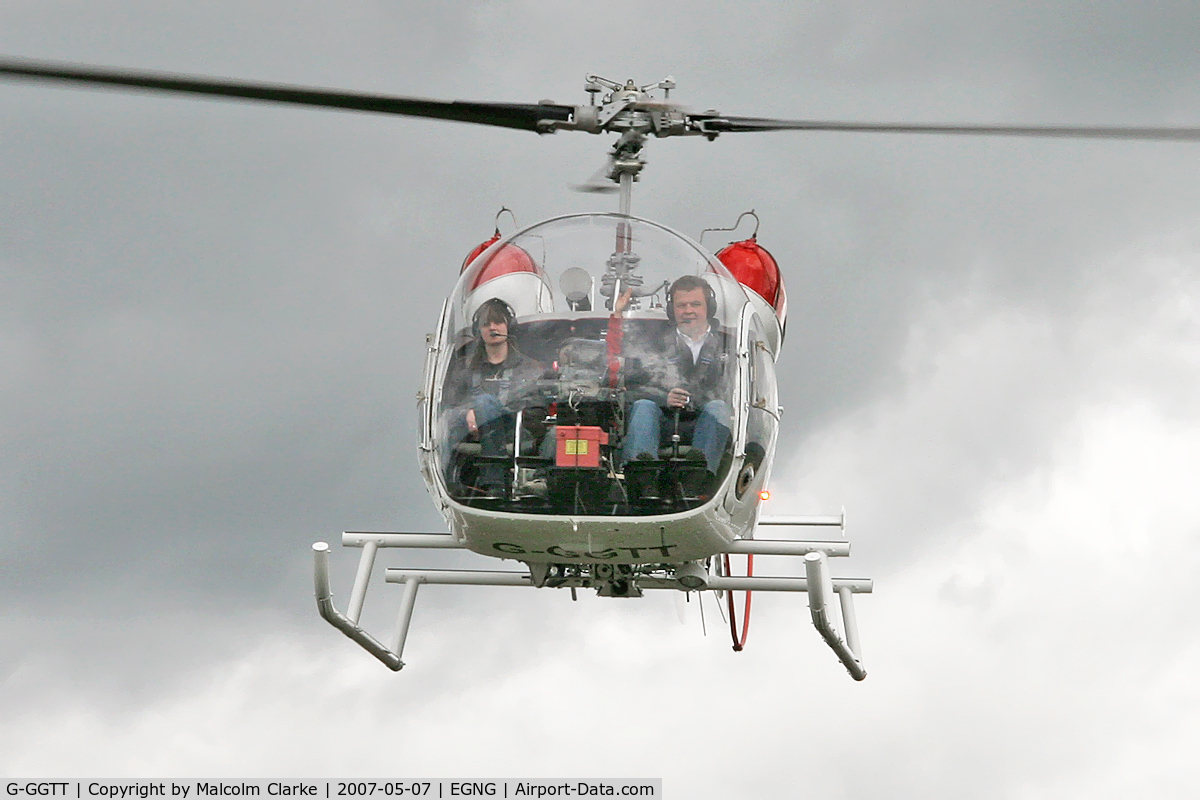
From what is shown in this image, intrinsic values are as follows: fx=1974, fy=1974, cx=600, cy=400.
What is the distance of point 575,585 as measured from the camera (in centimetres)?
1883

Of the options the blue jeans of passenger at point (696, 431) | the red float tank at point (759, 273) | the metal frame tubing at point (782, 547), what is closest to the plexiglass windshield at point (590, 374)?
the blue jeans of passenger at point (696, 431)

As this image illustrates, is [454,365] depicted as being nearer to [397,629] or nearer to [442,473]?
[442,473]

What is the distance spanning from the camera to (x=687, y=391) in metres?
17.1

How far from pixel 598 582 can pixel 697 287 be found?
298 cm

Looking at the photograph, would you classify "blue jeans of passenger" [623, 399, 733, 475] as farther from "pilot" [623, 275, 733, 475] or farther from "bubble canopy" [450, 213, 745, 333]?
"bubble canopy" [450, 213, 745, 333]

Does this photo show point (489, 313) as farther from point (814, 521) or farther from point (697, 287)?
point (814, 521)

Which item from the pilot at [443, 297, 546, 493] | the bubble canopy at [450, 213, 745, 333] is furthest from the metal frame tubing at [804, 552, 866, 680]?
the pilot at [443, 297, 546, 493]

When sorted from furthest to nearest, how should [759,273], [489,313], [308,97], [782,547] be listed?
[759,273] < [782,547] < [489,313] < [308,97]

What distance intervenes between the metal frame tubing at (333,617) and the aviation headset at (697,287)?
12.5 feet

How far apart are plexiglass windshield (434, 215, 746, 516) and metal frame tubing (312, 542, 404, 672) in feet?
4.39

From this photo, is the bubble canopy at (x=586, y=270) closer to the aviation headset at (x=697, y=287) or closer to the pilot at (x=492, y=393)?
the aviation headset at (x=697, y=287)

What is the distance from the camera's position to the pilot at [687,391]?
16859mm

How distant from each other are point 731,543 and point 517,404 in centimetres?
255

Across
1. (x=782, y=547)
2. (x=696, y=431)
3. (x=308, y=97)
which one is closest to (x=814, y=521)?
(x=782, y=547)
